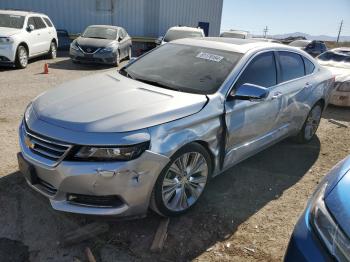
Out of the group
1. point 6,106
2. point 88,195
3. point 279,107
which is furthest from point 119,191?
point 6,106

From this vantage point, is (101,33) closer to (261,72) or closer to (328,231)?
(261,72)

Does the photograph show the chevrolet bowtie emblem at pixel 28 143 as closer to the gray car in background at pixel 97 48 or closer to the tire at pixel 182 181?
the tire at pixel 182 181

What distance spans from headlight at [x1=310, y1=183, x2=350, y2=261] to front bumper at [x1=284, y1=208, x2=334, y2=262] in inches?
1.4

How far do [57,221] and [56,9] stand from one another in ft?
56.4

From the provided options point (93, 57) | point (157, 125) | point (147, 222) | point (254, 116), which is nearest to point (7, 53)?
point (93, 57)

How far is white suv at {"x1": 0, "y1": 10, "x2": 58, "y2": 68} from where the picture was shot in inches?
412

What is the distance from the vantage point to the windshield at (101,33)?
535 inches

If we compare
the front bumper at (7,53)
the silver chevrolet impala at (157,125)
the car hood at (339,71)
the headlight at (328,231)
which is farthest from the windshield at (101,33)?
the headlight at (328,231)

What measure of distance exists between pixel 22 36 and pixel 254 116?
9.38m

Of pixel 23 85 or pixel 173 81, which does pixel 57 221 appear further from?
pixel 23 85

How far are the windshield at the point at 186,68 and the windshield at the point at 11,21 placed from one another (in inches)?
335

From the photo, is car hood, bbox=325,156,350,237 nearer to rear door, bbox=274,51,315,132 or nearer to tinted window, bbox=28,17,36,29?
rear door, bbox=274,51,315,132

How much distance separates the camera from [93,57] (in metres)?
12.5

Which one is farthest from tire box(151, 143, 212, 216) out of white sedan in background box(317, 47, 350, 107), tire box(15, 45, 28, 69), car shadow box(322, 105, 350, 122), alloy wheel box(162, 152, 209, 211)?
tire box(15, 45, 28, 69)
